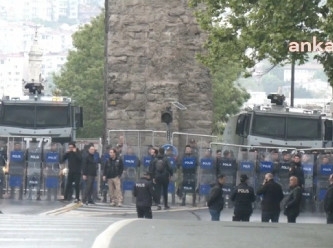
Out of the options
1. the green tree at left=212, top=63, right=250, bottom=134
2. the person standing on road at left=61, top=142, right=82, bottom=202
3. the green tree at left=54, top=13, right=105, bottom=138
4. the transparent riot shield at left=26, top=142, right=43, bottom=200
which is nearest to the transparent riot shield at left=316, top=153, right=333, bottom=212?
the person standing on road at left=61, top=142, right=82, bottom=202

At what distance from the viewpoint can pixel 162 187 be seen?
37.0m

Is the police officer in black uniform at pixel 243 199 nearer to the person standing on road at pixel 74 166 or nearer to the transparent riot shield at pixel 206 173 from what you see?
the transparent riot shield at pixel 206 173

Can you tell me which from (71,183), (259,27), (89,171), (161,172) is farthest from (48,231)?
(71,183)

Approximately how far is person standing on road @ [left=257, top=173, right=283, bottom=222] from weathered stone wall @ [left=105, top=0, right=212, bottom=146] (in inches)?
517

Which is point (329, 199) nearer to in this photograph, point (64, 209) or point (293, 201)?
point (293, 201)

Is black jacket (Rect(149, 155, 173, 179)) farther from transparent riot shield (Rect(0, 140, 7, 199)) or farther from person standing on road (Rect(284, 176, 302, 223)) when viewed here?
person standing on road (Rect(284, 176, 302, 223))

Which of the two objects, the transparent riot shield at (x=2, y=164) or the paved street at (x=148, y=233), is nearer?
the paved street at (x=148, y=233)

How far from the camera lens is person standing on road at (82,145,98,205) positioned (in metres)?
37.0

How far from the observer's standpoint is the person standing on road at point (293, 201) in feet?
100

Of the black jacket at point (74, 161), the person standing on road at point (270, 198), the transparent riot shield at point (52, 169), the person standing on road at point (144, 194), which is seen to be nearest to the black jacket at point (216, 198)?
the person standing on road at point (270, 198)

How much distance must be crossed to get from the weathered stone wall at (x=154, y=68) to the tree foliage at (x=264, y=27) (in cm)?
638

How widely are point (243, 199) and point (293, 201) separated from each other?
1114 mm

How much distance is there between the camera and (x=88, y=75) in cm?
9644

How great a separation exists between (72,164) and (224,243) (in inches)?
585
